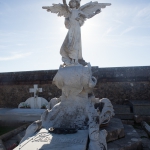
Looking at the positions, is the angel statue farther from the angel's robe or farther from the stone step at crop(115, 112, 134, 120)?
the stone step at crop(115, 112, 134, 120)

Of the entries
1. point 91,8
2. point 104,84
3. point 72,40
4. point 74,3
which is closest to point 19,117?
point 72,40

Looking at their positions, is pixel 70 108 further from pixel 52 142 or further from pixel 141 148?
pixel 141 148

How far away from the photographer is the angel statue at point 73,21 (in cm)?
498

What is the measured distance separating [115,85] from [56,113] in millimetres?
5719

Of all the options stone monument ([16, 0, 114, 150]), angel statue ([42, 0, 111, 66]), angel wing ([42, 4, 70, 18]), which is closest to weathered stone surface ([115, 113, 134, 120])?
stone monument ([16, 0, 114, 150])

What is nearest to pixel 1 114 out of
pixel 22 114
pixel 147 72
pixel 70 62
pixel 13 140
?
pixel 22 114

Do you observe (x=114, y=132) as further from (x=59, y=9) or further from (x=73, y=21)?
(x=59, y=9)

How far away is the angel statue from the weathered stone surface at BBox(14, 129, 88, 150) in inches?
86.9

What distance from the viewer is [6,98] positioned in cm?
1051

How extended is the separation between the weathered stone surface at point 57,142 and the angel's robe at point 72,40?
2344mm

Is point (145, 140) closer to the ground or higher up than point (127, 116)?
closer to the ground

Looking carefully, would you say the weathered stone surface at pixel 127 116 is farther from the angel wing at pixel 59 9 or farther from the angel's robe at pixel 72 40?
the angel wing at pixel 59 9

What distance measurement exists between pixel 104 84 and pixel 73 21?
4.85 meters

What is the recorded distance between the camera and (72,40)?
5.02m
